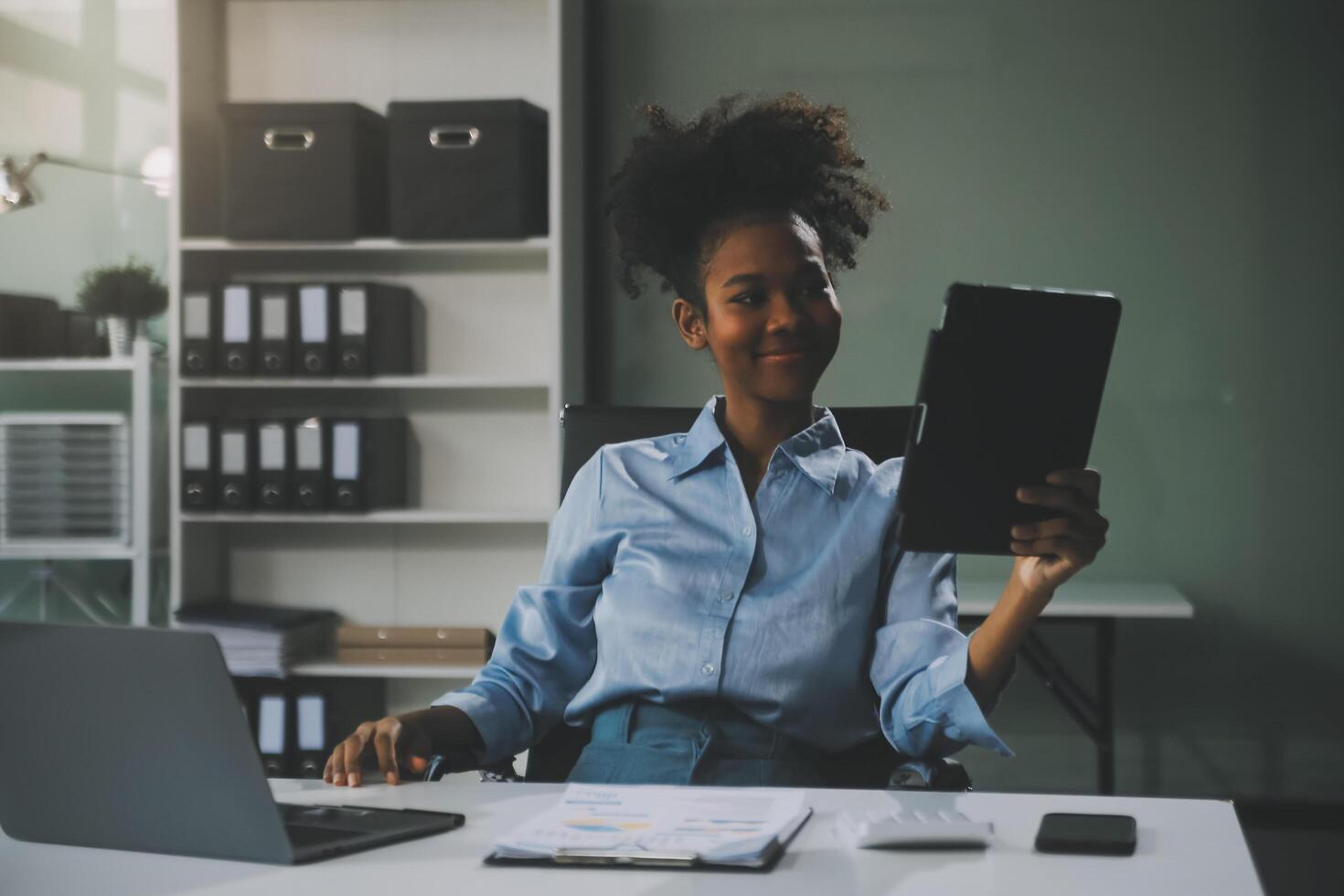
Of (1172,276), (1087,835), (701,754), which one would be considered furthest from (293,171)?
(1087,835)

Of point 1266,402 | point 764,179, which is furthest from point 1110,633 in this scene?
point 764,179

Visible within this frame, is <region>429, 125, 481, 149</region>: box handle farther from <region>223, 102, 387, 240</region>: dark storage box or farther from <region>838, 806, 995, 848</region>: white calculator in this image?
<region>838, 806, 995, 848</region>: white calculator

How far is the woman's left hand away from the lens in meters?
1.22

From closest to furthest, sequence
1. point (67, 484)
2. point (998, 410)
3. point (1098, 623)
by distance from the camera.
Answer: point (998, 410)
point (1098, 623)
point (67, 484)

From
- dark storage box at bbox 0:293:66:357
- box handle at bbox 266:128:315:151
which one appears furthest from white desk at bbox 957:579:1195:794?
dark storage box at bbox 0:293:66:357

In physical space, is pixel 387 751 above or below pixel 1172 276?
below

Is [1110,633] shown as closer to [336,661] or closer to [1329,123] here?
[1329,123]

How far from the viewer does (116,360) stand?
3.33 metres

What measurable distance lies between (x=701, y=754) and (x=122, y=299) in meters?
2.58

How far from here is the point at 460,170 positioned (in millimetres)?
3219

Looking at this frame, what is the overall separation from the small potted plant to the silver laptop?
2.63m

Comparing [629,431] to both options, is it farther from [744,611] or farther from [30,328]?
[30,328]

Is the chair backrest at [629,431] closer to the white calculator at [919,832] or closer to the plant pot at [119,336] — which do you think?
the white calculator at [919,832]

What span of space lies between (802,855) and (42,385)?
3.18 m
